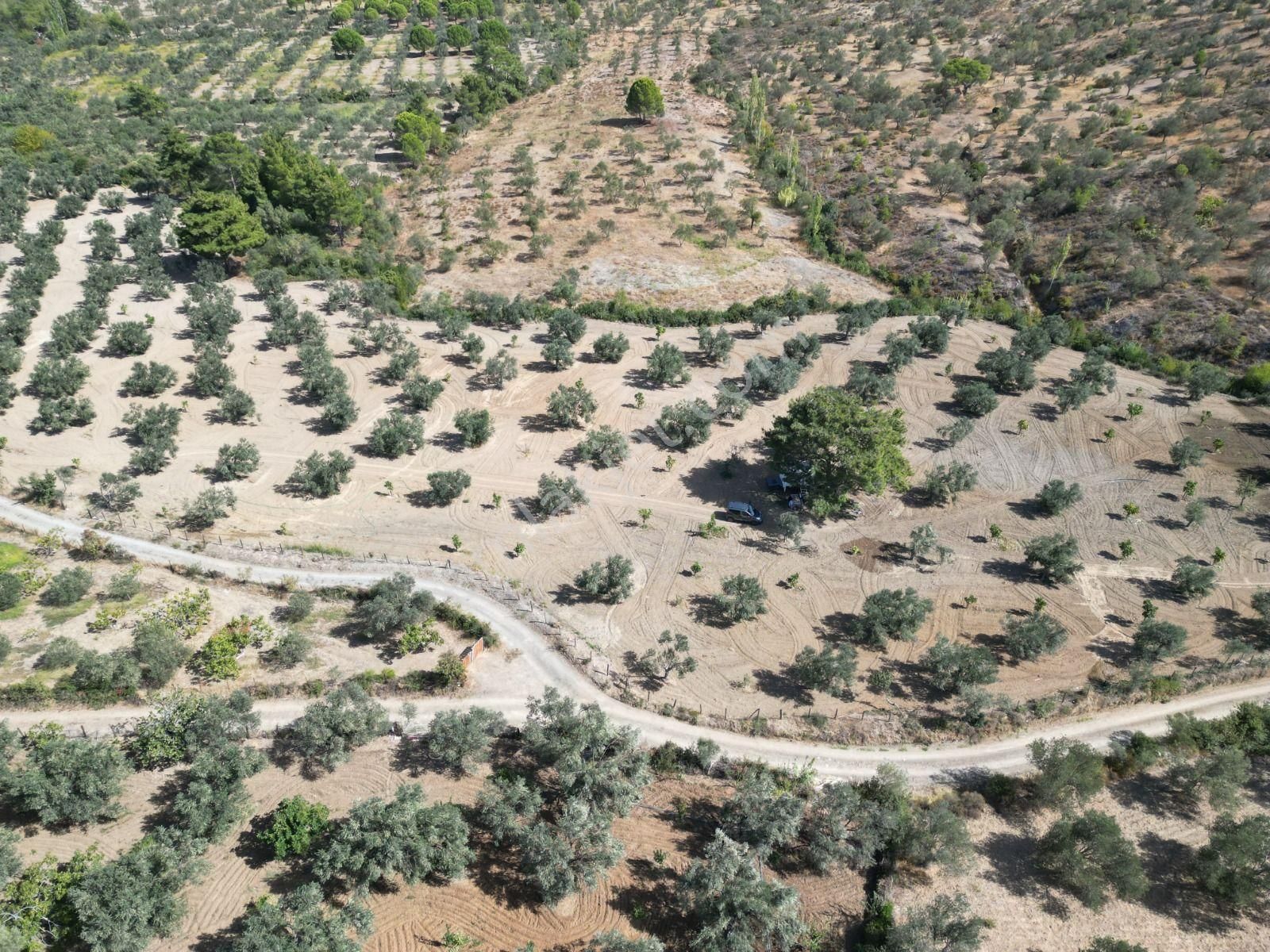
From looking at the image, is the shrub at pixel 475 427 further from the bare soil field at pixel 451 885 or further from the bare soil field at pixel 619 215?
the bare soil field at pixel 451 885

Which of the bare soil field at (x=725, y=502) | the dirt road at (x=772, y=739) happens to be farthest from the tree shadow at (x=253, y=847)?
the bare soil field at (x=725, y=502)

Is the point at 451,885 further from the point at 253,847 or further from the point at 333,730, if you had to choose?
the point at 333,730

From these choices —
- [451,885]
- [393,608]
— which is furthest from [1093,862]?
[393,608]

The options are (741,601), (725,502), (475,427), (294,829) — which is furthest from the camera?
(475,427)

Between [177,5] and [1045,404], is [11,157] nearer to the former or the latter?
[177,5]

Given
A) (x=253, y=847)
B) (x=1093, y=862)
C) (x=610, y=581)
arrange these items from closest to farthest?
(x=1093, y=862) < (x=253, y=847) < (x=610, y=581)

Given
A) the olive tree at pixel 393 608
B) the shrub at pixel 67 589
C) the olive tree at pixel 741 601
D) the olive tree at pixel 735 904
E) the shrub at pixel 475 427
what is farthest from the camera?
the shrub at pixel 475 427

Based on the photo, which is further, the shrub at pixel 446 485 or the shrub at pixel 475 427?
the shrub at pixel 475 427
